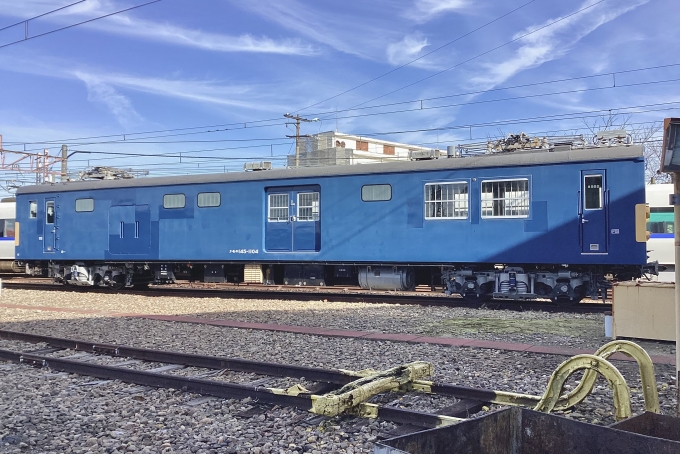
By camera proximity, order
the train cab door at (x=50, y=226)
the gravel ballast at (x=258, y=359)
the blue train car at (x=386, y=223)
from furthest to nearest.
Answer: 1. the train cab door at (x=50, y=226)
2. the blue train car at (x=386, y=223)
3. the gravel ballast at (x=258, y=359)

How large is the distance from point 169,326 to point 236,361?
440 cm

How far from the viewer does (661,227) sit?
2081cm

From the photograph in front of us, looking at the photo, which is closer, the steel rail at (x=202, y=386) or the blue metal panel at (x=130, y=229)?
the steel rail at (x=202, y=386)

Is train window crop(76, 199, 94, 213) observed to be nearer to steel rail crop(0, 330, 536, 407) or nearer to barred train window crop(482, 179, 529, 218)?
steel rail crop(0, 330, 536, 407)

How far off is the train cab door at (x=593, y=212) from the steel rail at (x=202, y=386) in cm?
921

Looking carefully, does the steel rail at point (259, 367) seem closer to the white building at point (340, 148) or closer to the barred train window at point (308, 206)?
the barred train window at point (308, 206)

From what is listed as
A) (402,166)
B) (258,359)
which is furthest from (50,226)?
(258,359)

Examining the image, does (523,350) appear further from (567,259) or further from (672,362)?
(567,259)

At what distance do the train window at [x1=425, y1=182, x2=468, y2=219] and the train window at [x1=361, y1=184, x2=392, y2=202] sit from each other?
1.02 m

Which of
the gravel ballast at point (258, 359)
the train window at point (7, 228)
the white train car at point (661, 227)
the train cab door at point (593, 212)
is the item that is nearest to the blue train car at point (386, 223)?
the train cab door at point (593, 212)

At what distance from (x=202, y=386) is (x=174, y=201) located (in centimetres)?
1264

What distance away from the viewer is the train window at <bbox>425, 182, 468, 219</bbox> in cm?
1410

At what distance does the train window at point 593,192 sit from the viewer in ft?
41.8

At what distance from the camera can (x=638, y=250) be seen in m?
12.3
